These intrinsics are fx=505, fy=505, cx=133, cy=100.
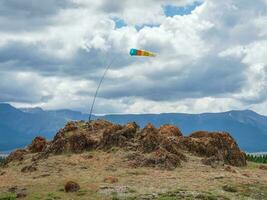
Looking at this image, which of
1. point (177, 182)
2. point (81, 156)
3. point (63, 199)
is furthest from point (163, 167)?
point (63, 199)

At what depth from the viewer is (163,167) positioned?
2044 inches

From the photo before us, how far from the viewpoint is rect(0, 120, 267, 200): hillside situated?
141 ft

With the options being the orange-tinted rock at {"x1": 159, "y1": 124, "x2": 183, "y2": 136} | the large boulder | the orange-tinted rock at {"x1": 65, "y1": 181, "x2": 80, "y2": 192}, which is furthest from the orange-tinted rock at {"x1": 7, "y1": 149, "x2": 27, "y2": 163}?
the orange-tinted rock at {"x1": 65, "y1": 181, "x2": 80, "y2": 192}

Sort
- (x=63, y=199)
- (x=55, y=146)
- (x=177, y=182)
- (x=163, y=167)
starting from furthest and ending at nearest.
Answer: (x=55, y=146), (x=163, y=167), (x=177, y=182), (x=63, y=199)

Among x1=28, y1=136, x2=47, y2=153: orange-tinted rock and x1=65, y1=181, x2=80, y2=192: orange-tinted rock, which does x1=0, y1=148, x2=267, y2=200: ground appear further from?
x1=28, y1=136, x2=47, y2=153: orange-tinted rock

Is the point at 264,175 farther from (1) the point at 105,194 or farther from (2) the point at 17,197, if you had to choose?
(2) the point at 17,197

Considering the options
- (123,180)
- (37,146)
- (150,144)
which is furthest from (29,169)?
(37,146)

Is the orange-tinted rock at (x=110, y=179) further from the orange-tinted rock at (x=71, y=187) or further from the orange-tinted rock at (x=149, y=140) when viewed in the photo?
the orange-tinted rock at (x=149, y=140)

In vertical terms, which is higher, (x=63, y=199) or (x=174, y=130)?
(x=174, y=130)

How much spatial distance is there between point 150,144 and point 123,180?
1079 centimetres

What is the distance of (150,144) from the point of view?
2232 inches

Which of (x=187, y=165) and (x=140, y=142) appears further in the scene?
(x=140, y=142)

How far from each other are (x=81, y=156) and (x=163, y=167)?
1032 cm

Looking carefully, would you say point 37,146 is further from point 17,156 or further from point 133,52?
point 133,52
